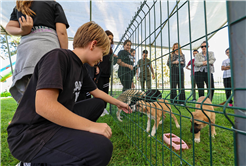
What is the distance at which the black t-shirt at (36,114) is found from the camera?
2.64 feet

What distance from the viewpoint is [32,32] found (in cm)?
138

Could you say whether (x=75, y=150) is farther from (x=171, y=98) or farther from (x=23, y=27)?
(x=171, y=98)

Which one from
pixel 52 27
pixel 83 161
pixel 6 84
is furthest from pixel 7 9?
pixel 6 84

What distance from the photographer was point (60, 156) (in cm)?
Result: 80

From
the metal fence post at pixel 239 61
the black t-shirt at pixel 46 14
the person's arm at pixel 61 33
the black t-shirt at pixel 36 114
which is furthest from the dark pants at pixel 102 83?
the metal fence post at pixel 239 61

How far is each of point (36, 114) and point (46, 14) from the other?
108 centimetres

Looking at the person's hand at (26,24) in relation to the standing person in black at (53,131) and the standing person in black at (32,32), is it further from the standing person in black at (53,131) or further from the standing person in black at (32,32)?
the standing person in black at (53,131)

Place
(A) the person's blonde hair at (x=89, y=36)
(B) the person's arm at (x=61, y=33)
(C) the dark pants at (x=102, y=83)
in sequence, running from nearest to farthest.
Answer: (A) the person's blonde hair at (x=89, y=36), (B) the person's arm at (x=61, y=33), (C) the dark pants at (x=102, y=83)

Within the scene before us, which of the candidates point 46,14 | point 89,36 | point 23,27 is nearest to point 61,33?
point 46,14

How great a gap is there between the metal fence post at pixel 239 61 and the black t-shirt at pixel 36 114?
0.87 m

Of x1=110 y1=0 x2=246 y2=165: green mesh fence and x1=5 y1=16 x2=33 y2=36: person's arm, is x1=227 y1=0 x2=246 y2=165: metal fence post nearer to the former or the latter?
x1=110 y1=0 x2=246 y2=165: green mesh fence

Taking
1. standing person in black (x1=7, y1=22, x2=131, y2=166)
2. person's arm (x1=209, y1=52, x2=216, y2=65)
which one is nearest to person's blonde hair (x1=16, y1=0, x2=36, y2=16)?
standing person in black (x1=7, y1=22, x2=131, y2=166)

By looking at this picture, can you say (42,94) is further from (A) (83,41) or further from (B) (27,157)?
(A) (83,41)

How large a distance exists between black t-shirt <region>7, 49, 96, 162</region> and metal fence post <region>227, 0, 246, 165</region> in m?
0.87
